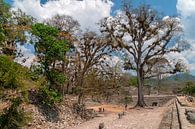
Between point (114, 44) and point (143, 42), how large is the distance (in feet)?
9.83

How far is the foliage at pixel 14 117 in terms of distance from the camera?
21.3 m

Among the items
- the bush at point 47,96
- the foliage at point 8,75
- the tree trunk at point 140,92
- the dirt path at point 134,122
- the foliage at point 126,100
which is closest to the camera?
the dirt path at point 134,122

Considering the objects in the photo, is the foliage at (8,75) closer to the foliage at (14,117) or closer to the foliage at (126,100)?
the foliage at (14,117)

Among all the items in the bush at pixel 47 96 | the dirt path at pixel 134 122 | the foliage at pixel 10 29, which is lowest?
the dirt path at pixel 134 122

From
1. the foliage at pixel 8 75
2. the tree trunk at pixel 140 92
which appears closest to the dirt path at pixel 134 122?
the foliage at pixel 8 75

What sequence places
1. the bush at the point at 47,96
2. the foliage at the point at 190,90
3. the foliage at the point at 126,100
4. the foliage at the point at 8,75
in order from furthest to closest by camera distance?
the foliage at the point at 190,90
the foliage at the point at 126,100
the bush at the point at 47,96
the foliage at the point at 8,75

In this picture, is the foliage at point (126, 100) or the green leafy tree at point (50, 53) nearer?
the green leafy tree at point (50, 53)

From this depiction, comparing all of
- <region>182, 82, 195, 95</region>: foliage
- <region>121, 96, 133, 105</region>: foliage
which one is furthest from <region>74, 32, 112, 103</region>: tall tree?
<region>182, 82, 195, 95</region>: foliage

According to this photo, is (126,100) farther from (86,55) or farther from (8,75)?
(8,75)

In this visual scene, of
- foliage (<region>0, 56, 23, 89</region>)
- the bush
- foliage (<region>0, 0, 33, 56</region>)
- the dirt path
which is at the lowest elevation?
the dirt path

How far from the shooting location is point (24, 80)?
23.0 meters

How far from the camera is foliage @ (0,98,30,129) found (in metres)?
21.3

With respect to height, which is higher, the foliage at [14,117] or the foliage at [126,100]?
A: the foliage at [126,100]

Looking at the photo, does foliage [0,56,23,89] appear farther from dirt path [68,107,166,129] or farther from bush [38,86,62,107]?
bush [38,86,62,107]
